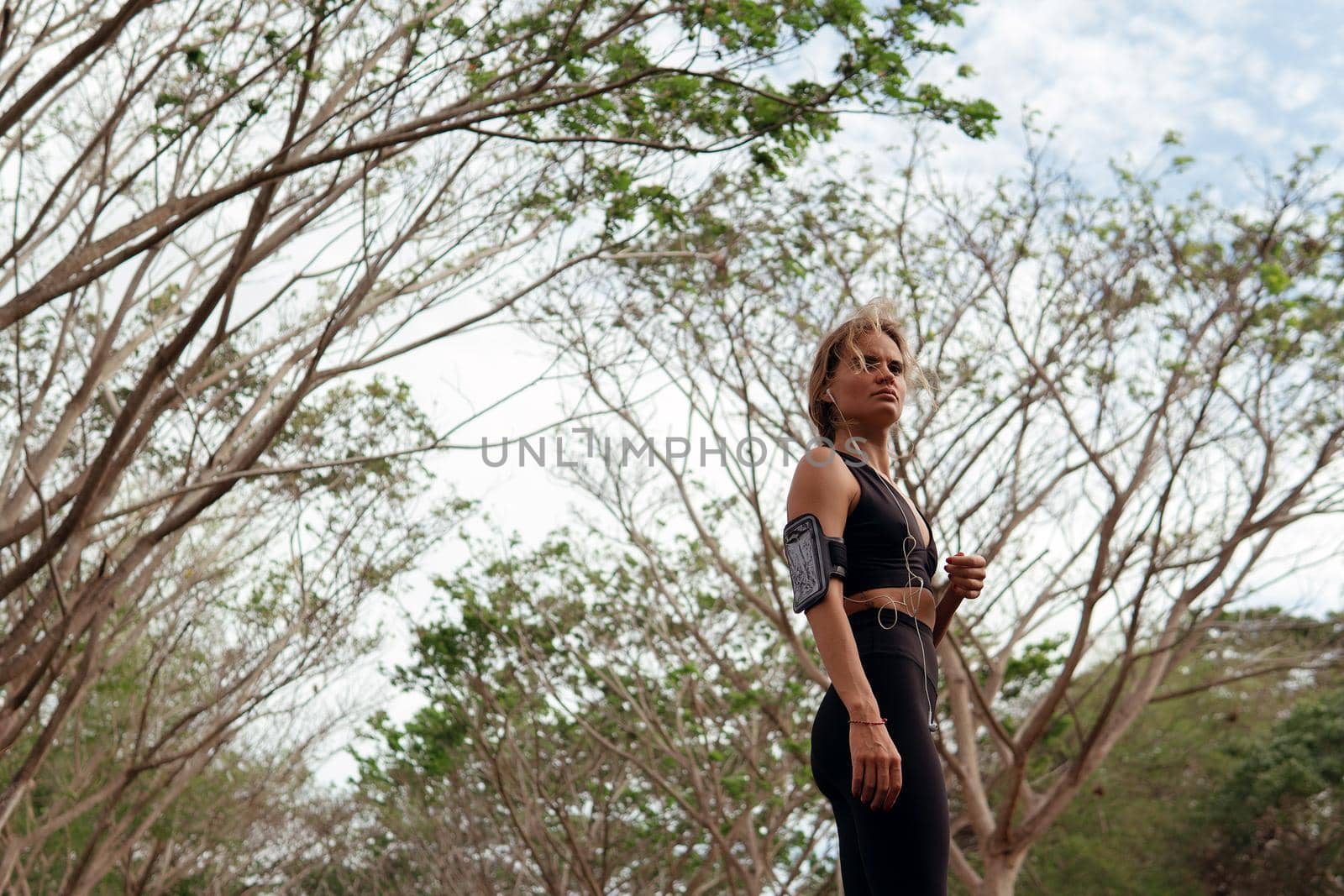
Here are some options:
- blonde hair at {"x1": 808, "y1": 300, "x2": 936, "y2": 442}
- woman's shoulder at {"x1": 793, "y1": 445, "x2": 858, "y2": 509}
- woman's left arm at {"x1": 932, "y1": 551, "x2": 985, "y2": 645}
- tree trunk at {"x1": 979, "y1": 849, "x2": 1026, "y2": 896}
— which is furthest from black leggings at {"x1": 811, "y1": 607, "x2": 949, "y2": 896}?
tree trunk at {"x1": 979, "y1": 849, "x2": 1026, "y2": 896}

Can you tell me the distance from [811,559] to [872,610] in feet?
0.55

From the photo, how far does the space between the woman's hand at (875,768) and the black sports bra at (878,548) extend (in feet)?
1.07

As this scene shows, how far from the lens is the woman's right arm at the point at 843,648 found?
2.02m

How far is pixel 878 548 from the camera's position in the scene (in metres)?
2.31

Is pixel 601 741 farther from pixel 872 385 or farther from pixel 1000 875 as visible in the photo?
pixel 872 385

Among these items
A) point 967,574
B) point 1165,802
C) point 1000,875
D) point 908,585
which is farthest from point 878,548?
point 1165,802

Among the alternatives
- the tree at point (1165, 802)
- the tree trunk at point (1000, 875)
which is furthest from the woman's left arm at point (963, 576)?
the tree at point (1165, 802)

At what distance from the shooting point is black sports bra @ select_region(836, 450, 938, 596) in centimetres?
229

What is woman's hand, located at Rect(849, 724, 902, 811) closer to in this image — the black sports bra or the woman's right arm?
the woman's right arm

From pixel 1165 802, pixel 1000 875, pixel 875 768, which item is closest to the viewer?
pixel 875 768

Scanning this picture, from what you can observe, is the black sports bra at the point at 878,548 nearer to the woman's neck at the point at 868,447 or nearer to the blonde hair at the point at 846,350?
the woman's neck at the point at 868,447

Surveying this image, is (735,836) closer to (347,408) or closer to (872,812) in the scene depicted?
(347,408)

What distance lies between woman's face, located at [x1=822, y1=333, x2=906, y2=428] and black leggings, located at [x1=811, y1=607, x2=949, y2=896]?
433 millimetres

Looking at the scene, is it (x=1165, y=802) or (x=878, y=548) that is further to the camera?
(x=1165, y=802)
